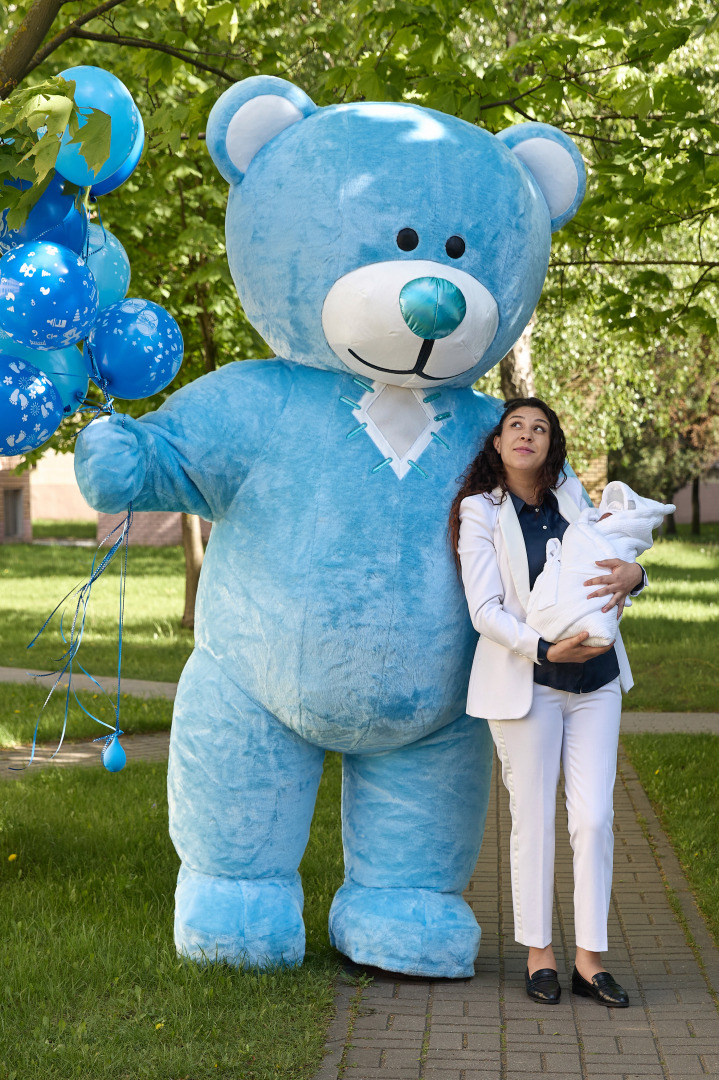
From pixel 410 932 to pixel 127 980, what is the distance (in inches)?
36.4

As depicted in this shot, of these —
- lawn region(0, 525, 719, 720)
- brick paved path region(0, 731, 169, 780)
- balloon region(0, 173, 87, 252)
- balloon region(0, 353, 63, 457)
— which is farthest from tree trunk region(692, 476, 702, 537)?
balloon region(0, 353, 63, 457)

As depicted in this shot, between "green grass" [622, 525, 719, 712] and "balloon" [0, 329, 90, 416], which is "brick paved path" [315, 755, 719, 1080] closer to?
"balloon" [0, 329, 90, 416]

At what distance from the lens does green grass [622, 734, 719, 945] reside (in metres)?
5.08

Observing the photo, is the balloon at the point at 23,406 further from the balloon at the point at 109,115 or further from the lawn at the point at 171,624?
the lawn at the point at 171,624

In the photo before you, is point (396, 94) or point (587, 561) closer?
point (587, 561)

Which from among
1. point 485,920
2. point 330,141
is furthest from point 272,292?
point 485,920

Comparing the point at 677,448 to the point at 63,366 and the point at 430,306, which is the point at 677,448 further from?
the point at 63,366

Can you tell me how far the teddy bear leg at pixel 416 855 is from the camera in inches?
150

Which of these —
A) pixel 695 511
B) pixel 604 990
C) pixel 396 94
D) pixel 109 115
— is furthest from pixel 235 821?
pixel 695 511

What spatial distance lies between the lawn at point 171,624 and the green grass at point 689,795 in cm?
144

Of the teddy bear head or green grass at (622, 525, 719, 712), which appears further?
green grass at (622, 525, 719, 712)

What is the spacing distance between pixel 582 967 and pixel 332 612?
1.44 m

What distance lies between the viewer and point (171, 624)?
43.1ft

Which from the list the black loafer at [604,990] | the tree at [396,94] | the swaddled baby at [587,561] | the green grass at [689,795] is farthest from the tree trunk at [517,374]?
the black loafer at [604,990]
